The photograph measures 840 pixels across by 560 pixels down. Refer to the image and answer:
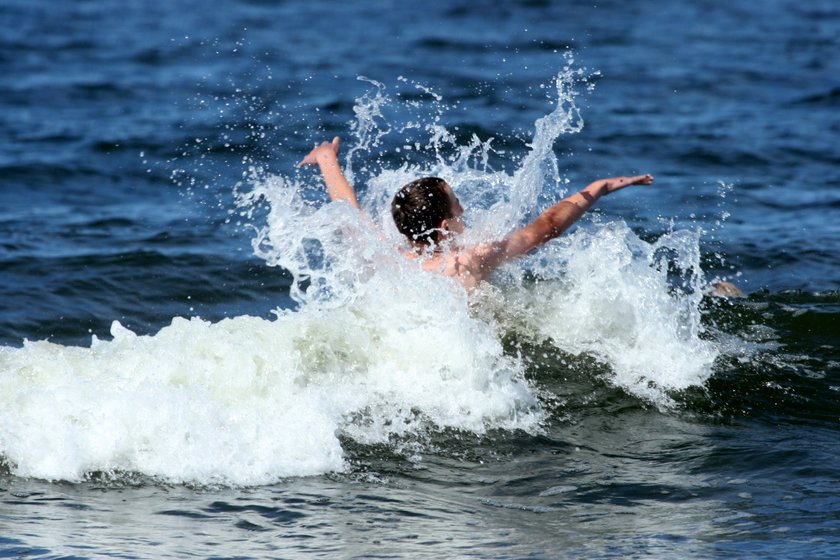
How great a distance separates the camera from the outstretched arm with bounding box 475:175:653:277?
6.47m

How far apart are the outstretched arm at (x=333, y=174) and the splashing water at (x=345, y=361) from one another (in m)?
0.19

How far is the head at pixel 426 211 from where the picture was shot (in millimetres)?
6289

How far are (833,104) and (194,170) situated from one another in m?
8.40

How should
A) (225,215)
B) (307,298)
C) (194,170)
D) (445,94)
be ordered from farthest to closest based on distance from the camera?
(445,94) < (194,170) < (225,215) < (307,298)

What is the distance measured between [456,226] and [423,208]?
25 centimetres

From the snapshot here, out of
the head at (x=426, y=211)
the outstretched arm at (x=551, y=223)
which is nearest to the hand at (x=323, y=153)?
the head at (x=426, y=211)

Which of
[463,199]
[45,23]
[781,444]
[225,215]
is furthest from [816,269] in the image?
[45,23]

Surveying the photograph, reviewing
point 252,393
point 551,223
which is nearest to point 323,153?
point 551,223

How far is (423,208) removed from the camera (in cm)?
629

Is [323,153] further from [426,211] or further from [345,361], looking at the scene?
[345,361]

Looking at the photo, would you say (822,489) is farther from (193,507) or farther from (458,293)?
(193,507)

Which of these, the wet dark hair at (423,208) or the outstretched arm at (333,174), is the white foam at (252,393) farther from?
the outstretched arm at (333,174)

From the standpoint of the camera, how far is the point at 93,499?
5.42 meters

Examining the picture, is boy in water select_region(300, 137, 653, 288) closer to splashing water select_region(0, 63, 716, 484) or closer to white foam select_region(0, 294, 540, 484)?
splashing water select_region(0, 63, 716, 484)
